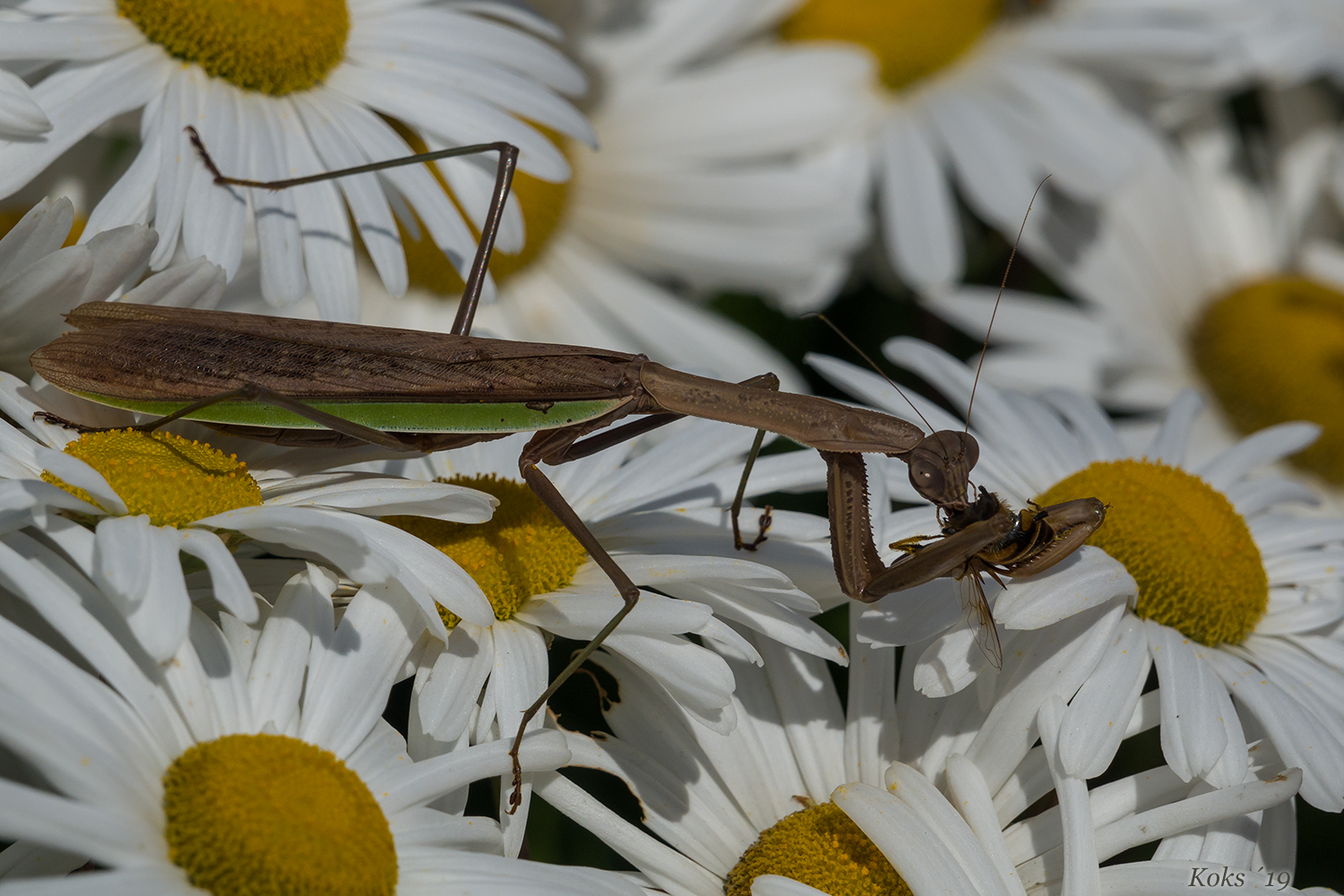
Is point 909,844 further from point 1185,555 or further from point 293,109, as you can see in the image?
point 293,109

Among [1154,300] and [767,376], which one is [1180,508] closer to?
[767,376]

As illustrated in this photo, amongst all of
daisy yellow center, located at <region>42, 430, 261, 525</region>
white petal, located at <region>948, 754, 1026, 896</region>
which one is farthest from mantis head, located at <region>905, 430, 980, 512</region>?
daisy yellow center, located at <region>42, 430, 261, 525</region>

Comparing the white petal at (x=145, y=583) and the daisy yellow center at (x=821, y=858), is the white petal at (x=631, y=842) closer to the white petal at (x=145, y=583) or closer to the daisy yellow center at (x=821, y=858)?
the daisy yellow center at (x=821, y=858)

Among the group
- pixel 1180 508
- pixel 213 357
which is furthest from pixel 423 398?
pixel 1180 508

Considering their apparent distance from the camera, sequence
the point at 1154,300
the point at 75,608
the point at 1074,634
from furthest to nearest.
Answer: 1. the point at 1154,300
2. the point at 1074,634
3. the point at 75,608

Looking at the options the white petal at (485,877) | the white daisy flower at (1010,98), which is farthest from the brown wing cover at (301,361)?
the white daisy flower at (1010,98)
